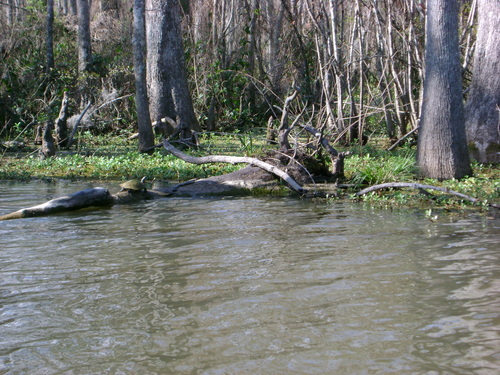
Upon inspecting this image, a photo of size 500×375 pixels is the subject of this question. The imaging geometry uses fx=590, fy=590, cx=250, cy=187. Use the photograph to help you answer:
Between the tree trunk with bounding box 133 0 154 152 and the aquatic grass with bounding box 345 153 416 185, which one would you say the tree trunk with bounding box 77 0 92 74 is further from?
→ the aquatic grass with bounding box 345 153 416 185

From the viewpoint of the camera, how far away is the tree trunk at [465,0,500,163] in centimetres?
1242

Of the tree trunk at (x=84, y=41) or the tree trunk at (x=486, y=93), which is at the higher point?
the tree trunk at (x=84, y=41)

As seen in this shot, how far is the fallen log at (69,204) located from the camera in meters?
8.78

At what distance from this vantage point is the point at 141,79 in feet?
49.6

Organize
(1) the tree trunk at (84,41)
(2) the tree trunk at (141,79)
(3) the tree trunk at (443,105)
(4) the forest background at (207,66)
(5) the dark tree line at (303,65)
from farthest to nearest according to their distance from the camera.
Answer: (1) the tree trunk at (84,41) < (4) the forest background at (207,66) < (2) the tree trunk at (141,79) < (5) the dark tree line at (303,65) < (3) the tree trunk at (443,105)

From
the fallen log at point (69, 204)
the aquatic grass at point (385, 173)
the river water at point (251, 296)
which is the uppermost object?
the aquatic grass at point (385, 173)

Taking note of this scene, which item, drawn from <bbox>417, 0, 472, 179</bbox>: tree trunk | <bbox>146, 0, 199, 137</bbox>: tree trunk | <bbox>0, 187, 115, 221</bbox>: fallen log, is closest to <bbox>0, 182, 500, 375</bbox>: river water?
<bbox>0, 187, 115, 221</bbox>: fallen log

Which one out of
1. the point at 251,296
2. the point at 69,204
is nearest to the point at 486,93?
the point at 69,204

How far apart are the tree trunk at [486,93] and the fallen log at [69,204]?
7774mm

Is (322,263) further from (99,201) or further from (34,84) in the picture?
(34,84)

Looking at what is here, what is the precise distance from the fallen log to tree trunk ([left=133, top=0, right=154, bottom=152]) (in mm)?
5944

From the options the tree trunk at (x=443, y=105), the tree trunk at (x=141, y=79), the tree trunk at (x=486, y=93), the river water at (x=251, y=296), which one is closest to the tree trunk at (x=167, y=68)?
the tree trunk at (x=141, y=79)

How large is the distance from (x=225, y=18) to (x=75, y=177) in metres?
12.3

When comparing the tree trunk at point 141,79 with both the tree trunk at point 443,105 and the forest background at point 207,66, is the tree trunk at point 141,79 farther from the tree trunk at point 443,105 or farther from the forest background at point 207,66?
the tree trunk at point 443,105
